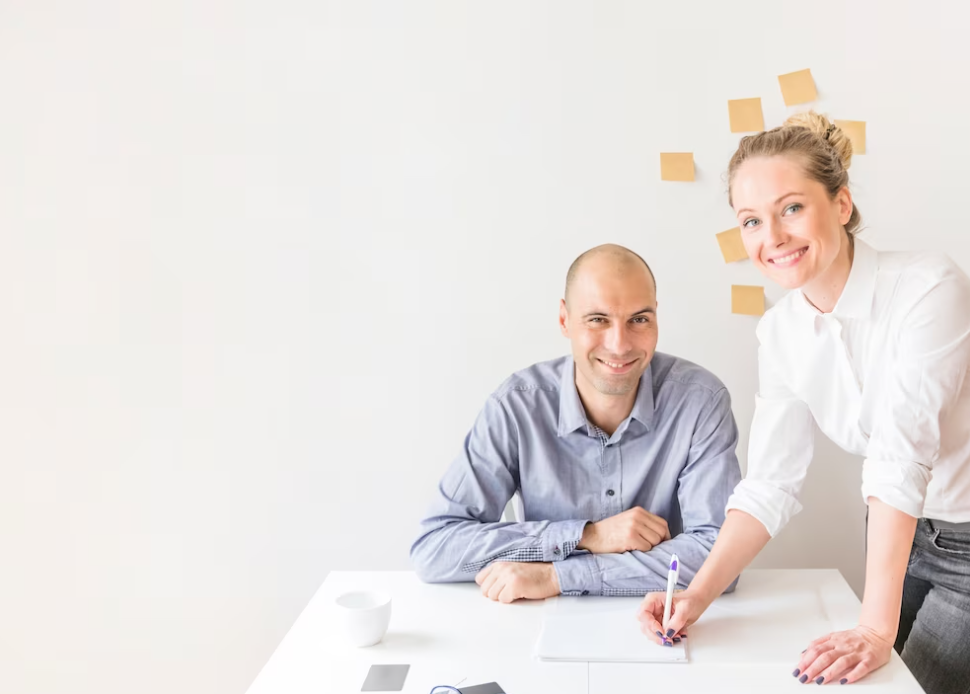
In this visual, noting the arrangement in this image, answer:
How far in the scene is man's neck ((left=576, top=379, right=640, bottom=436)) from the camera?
1.86 m

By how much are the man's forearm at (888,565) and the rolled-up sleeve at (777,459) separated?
252 millimetres

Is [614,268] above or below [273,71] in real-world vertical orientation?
below

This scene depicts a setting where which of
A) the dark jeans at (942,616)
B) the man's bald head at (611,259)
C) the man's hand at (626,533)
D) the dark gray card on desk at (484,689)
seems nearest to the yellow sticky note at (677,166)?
the man's bald head at (611,259)

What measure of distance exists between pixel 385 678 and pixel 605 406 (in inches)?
30.0

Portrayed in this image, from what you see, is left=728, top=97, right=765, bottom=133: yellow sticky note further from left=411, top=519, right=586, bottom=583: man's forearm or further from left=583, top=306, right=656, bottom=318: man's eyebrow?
left=411, top=519, right=586, bottom=583: man's forearm

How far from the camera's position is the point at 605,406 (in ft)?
6.14

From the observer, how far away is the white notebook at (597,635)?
53.8 inches

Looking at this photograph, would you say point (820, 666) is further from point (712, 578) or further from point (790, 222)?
point (790, 222)

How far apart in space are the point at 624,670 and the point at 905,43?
62.9 inches

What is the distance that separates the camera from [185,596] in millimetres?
2359

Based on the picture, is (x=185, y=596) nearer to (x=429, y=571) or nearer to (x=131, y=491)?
(x=131, y=491)

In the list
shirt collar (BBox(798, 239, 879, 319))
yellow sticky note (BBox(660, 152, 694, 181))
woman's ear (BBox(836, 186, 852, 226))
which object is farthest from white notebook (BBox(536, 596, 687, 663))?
yellow sticky note (BBox(660, 152, 694, 181))

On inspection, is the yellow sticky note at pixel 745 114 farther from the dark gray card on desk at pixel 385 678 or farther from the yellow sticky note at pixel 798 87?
the dark gray card on desk at pixel 385 678

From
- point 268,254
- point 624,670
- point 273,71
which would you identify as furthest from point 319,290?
point 624,670
